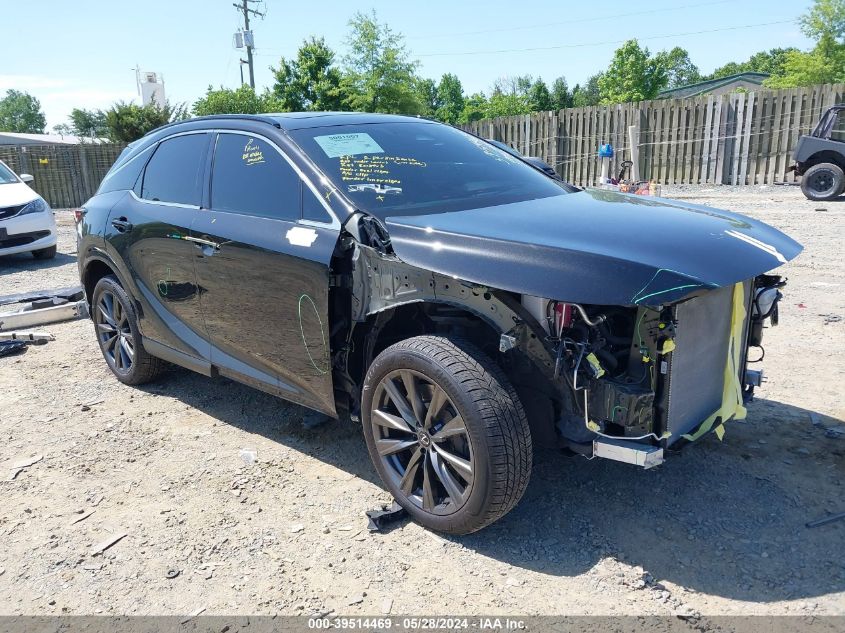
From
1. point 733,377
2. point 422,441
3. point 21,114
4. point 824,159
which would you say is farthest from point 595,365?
point 21,114

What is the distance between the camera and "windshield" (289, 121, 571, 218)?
3484mm

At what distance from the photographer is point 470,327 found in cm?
324

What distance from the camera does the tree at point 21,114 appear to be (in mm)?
107375

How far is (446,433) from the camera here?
9.72ft

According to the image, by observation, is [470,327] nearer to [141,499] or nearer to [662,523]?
[662,523]

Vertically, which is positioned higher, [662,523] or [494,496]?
[494,496]

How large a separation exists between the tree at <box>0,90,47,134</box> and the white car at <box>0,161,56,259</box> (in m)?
112

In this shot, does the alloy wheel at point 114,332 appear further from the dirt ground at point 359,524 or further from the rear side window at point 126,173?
the rear side window at point 126,173

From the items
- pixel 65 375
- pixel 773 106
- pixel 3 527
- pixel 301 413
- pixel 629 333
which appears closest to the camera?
pixel 629 333

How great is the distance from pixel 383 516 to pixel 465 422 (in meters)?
0.72

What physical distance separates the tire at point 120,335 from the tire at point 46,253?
22.5 ft

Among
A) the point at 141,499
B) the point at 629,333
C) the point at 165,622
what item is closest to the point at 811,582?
the point at 629,333

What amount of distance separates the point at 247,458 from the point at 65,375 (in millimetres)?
2458

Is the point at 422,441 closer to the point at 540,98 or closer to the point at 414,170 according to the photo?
the point at 414,170
